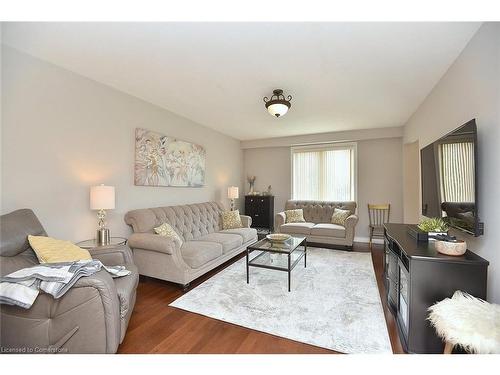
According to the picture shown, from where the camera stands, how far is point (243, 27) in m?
1.73

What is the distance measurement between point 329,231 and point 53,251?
4129 millimetres

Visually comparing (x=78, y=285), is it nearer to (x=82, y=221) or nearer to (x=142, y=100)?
(x=82, y=221)

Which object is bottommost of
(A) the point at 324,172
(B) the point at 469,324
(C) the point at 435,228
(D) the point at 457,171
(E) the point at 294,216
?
(B) the point at 469,324

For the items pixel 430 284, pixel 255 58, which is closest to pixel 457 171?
pixel 430 284

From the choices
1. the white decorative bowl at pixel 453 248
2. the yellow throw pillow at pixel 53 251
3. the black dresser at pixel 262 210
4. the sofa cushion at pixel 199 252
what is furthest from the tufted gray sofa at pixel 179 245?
the white decorative bowl at pixel 453 248

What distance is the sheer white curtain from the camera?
168 cm

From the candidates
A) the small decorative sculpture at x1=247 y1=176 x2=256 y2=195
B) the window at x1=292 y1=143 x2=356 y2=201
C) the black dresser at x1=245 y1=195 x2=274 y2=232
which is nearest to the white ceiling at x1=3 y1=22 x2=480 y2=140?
the window at x1=292 y1=143 x2=356 y2=201

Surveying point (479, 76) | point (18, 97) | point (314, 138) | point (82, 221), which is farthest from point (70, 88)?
point (314, 138)

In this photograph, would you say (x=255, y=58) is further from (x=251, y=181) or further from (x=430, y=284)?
(x=251, y=181)

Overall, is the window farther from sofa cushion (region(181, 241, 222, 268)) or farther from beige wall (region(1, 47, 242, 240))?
beige wall (region(1, 47, 242, 240))

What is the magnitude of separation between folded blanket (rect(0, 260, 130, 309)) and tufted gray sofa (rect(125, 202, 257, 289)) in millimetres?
1201

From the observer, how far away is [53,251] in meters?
1.79
